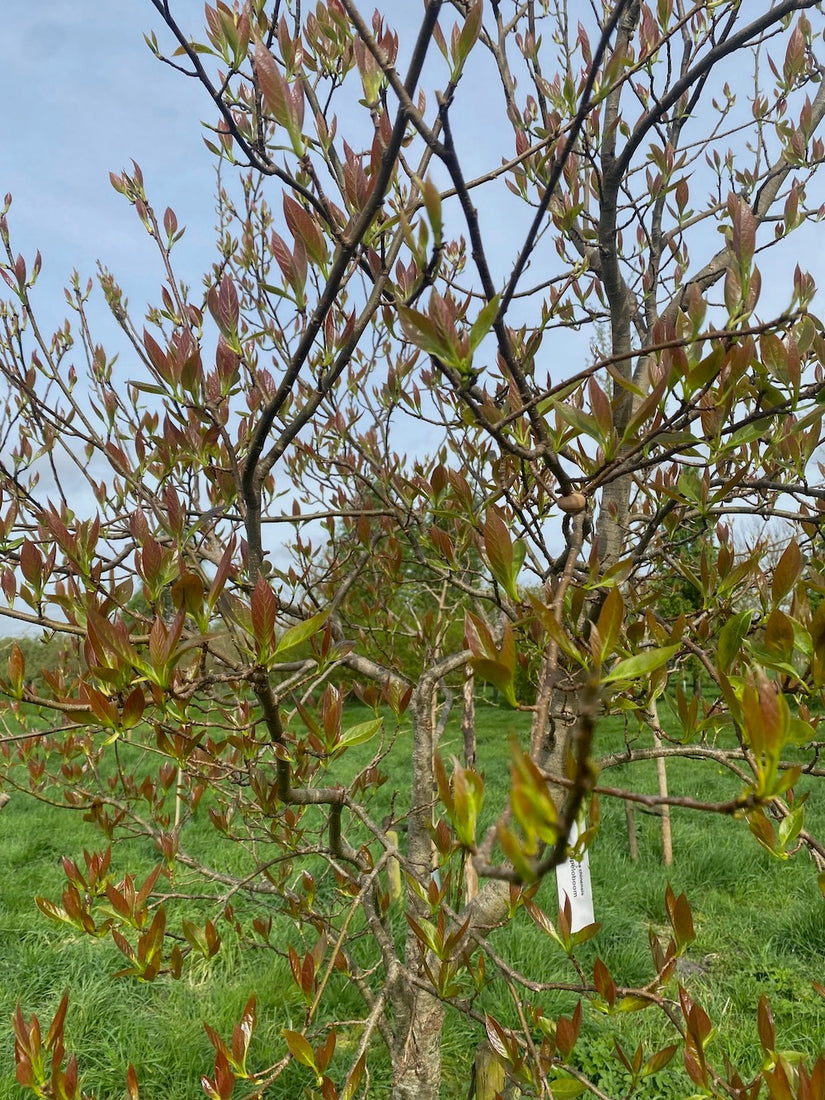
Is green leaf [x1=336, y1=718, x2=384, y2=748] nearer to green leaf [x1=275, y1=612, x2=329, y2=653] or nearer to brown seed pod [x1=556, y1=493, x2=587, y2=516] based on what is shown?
green leaf [x1=275, y1=612, x2=329, y2=653]

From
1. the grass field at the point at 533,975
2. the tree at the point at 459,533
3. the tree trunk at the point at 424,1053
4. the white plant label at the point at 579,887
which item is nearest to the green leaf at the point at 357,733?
the tree at the point at 459,533

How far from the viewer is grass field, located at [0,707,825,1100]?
8.30 feet

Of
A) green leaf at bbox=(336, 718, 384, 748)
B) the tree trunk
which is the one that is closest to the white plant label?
the tree trunk

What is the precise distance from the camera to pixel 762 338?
3.05ft

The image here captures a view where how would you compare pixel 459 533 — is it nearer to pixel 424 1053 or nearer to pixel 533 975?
pixel 424 1053

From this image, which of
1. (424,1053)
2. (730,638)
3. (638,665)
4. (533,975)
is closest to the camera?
(638,665)

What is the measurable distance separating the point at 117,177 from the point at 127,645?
1697mm

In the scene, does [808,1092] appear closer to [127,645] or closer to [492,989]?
[127,645]

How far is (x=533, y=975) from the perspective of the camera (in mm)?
2992

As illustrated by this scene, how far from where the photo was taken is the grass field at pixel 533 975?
8.30ft

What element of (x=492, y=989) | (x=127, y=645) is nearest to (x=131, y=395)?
(x=127, y=645)

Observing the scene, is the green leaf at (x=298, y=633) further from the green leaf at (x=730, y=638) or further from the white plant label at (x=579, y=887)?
the white plant label at (x=579, y=887)

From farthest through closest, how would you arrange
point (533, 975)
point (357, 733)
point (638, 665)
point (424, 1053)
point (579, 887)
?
point (533, 975) < point (579, 887) < point (424, 1053) < point (357, 733) < point (638, 665)

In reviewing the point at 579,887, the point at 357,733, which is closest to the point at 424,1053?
the point at 579,887
